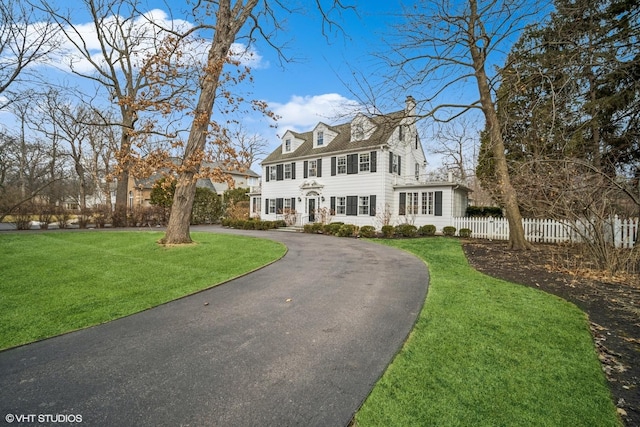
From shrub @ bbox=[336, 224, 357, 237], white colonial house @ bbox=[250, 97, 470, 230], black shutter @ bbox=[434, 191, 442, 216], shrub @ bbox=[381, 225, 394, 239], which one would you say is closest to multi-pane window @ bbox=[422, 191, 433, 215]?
white colonial house @ bbox=[250, 97, 470, 230]

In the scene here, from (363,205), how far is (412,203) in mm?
2992

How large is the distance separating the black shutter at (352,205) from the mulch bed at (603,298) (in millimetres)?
9252

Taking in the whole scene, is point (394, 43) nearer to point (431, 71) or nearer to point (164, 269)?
point (431, 71)

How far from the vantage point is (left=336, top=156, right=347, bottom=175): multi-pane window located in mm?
19219

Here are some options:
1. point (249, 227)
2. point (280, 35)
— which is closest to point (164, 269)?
point (280, 35)

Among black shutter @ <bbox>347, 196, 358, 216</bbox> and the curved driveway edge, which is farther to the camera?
black shutter @ <bbox>347, 196, 358, 216</bbox>

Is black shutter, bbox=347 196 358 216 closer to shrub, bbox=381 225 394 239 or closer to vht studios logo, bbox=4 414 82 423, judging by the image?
shrub, bbox=381 225 394 239

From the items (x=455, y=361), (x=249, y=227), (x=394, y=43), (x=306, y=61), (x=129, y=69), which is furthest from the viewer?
(x=249, y=227)

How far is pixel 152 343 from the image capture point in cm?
327

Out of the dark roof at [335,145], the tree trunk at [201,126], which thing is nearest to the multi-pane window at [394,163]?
the dark roof at [335,145]

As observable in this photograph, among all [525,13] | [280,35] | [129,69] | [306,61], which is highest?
[129,69]

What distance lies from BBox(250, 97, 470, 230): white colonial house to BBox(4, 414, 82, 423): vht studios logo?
1453 centimetres

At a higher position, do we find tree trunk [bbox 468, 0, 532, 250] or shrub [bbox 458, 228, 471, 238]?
tree trunk [bbox 468, 0, 532, 250]

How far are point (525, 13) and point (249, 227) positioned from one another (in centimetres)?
1735
